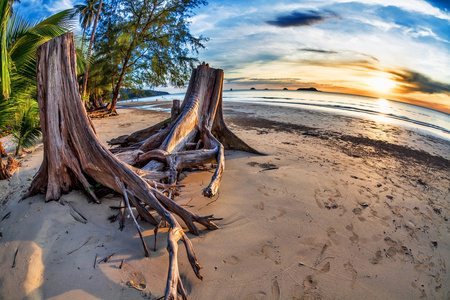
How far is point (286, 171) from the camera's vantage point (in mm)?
Answer: 5141

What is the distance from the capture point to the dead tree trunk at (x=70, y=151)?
2672 mm

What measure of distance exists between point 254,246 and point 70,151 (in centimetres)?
288

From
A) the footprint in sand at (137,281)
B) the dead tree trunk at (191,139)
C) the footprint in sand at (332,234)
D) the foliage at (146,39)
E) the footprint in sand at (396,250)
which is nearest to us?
the footprint in sand at (137,281)

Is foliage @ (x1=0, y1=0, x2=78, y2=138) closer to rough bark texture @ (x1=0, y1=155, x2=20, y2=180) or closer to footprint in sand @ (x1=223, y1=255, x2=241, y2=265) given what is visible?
rough bark texture @ (x1=0, y1=155, x2=20, y2=180)

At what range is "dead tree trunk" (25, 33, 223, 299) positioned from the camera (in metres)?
2.67

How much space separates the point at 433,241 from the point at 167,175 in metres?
4.31

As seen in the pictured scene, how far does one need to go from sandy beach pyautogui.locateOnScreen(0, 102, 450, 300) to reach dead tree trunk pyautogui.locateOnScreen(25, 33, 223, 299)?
0.75 ft

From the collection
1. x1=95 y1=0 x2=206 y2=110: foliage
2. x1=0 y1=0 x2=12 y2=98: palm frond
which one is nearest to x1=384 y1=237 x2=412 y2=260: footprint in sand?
x1=0 y1=0 x2=12 y2=98: palm frond

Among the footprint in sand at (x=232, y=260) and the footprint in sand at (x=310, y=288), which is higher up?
the footprint in sand at (x=232, y=260)

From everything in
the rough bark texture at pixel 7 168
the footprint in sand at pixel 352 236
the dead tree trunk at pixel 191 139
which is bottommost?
the footprint in sand at pixel 352 236

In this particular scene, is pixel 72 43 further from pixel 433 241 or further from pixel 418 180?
pixel 418 180

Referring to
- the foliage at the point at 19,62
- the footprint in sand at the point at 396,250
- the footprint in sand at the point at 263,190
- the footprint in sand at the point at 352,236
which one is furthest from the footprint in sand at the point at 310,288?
the foliage at the point at 19,62

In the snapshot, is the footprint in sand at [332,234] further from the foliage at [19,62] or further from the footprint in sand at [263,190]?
the foliage at [19,62]

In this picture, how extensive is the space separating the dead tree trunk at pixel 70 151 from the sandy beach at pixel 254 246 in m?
0.23
